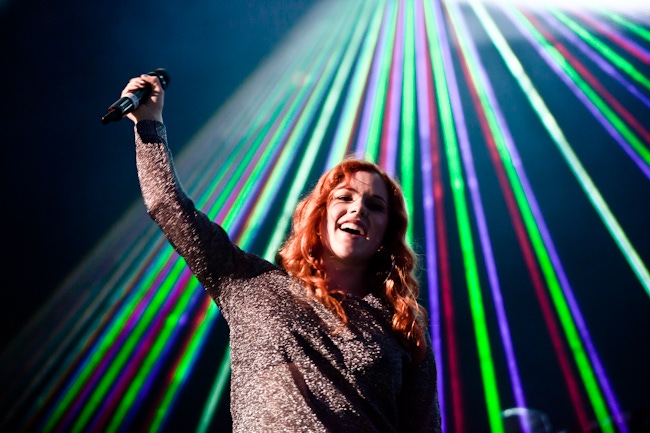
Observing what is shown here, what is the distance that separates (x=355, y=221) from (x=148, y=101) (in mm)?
457

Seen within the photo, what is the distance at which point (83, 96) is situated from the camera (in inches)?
136

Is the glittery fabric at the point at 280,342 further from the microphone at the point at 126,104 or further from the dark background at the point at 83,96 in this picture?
the dark background at the point at 83,96

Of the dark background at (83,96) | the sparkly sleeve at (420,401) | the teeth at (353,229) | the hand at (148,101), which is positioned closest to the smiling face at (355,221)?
the teeth at (353,229)

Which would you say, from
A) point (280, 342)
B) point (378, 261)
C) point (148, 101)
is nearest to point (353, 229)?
point (378, 261)

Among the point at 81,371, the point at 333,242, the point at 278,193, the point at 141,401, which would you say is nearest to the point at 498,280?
the point at 278,193

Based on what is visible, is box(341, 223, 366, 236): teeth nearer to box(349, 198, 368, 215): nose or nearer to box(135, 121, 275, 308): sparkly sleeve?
box(349, 198, 368, 215): nose

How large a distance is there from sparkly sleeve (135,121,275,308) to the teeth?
208 millimetres

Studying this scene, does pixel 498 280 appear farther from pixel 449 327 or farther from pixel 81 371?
pixel 81 371

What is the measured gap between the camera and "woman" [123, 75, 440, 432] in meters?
0.74

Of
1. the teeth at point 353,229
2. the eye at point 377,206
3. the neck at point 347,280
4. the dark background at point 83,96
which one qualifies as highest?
the dark background at point 83,96

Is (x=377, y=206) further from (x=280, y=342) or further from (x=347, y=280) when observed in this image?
(x=280, y=342)

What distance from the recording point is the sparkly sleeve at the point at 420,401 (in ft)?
3.00

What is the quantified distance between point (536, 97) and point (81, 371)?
14.3 feet

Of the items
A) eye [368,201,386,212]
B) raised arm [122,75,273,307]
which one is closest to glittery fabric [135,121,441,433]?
raised arm [122,75,273,307]
